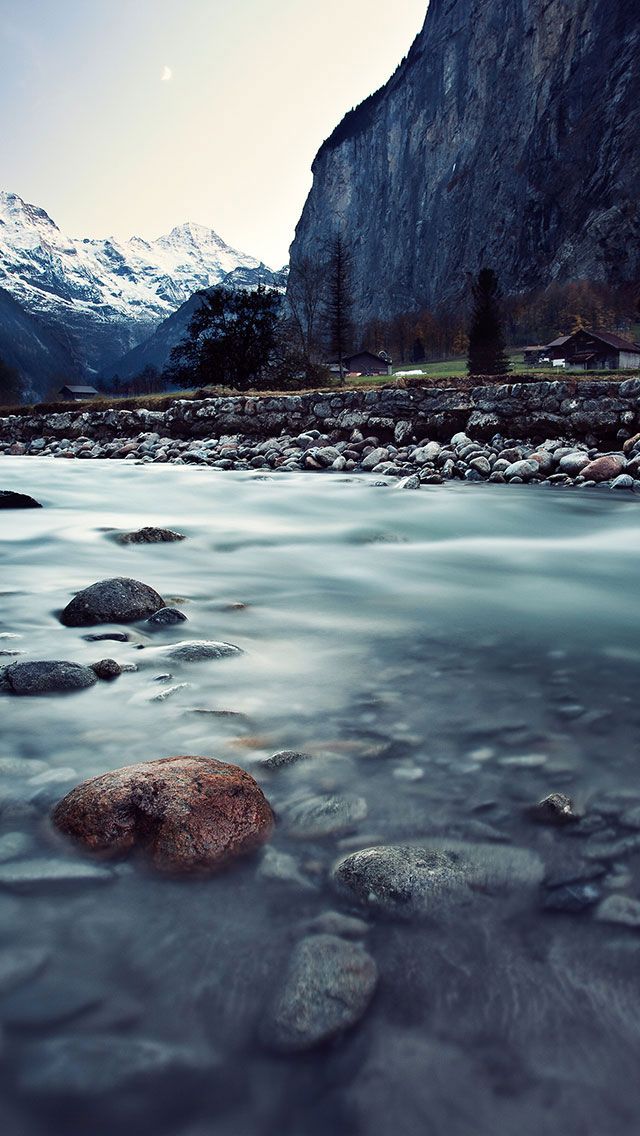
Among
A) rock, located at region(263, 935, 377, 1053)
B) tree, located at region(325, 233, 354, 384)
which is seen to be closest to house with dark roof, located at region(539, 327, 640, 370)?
tree, located at region(325, 233, 354, 384)

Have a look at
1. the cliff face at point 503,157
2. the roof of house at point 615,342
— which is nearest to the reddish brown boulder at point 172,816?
the roof of house at point 615,342

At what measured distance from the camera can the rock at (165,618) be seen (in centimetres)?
423

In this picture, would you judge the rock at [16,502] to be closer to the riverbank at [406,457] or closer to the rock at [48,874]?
the riverbank at [406,457]

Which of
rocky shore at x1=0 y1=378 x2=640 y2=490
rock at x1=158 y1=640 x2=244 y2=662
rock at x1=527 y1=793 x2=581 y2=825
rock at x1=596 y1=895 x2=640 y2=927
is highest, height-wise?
rocky shore at x1=0 y1=378 x2=640 y2=490

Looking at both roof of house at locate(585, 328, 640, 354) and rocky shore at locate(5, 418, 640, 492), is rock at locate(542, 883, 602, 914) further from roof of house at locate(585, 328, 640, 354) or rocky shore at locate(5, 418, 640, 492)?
roof of house at locate(585, 328, 640, 354)

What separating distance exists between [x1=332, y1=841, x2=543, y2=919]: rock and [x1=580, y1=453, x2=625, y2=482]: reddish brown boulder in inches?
454

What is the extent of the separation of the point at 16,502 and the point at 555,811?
988 cm

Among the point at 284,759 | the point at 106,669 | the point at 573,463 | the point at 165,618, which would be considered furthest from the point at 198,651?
the point at 573,463

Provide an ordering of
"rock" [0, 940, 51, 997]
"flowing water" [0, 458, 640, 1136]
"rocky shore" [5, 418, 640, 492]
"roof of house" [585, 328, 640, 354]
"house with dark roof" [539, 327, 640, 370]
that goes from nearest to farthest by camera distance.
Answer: "flowing water" [0, 458, 640, 1136] → "rock" [0, 940, 51, 997] → "rocky shore" [5, 418, 640, 492] → "roof of house" [585, 328, 640, 354] → "house with dark roof" [539, 327, 640, 370]

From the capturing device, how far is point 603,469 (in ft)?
41.1

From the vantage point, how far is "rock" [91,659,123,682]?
332cm

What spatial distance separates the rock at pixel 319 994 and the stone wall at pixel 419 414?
47.8 feet

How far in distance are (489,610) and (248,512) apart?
6407mm

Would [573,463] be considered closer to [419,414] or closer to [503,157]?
[419,414]
